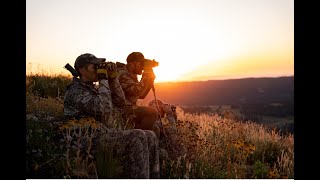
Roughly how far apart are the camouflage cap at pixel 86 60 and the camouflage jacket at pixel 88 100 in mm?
256

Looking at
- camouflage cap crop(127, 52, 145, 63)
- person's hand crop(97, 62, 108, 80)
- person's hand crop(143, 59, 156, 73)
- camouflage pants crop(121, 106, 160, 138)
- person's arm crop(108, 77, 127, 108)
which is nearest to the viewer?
person's hand crop(97, 62, 108, 80)

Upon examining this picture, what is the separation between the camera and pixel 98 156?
22.5 feet

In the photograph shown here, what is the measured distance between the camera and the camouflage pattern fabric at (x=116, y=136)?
6746 millimetres

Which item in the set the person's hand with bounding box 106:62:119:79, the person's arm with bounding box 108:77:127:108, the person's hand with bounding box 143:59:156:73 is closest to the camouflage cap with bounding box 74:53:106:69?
the person's hand with bounding box 106:62:119:79

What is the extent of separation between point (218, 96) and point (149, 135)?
252ft

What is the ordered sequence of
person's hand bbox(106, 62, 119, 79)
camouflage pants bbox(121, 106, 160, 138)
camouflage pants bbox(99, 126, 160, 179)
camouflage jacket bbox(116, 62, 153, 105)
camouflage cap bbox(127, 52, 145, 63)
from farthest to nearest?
1. camouflage cap bbox(127, 52, 145, 63)
2. camouflage jacket bbox(116, 62, 153, 105)
3. camouflage pants bbox(121, 106, 160, 138)
4. person's hand bbox(106, 62, 119, 79)
5. camouflage pants bbox(99, 126, 160, 179)

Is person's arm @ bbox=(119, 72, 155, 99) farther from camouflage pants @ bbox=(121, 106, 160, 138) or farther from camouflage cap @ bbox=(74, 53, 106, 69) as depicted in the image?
camouflage cap @ bbox=(74, 53, 106, 69)

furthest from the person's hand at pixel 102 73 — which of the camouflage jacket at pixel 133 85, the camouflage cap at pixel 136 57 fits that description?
the camouflage cap at pixel 136 57

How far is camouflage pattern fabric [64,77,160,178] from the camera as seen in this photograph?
6.75 metres

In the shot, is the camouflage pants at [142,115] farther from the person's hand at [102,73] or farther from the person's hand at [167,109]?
the person's hand at [167,109]

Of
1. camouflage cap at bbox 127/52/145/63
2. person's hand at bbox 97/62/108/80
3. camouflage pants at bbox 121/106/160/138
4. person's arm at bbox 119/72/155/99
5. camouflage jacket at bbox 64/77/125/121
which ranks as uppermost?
camouflage cap at bbox 127/52/145/63

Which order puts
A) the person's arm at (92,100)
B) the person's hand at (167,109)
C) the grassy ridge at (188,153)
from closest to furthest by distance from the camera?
1. the grassy ridge at (188,153)
2. the person's arm at (92,100)
3. the person's hand at (167,109)
